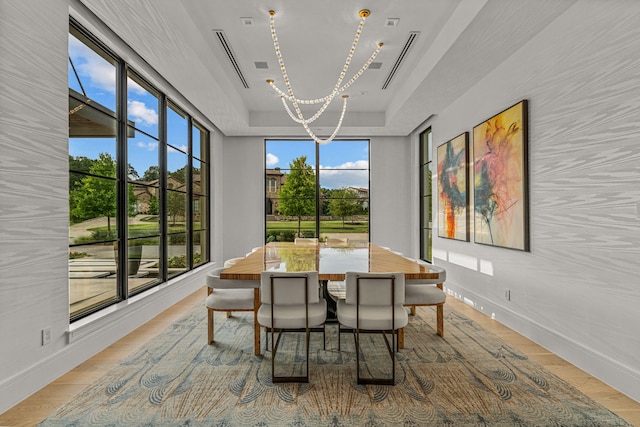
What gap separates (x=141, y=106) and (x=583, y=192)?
4.64 m

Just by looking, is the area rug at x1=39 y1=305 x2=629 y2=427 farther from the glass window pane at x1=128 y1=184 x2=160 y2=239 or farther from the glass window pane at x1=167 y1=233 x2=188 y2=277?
the glass window pane at x1=167 y1=233 x2=188 y2=277

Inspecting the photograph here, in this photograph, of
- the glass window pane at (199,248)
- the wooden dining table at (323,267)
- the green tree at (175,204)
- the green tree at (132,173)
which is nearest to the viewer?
the wooden dining table at (323,267)

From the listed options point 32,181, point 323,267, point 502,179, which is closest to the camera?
point 32,181

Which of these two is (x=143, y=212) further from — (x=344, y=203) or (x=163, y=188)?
(x=344, y=203)

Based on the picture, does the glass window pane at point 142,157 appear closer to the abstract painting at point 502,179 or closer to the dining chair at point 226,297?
the dining chair at point 226,297

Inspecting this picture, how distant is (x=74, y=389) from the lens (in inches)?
93.7

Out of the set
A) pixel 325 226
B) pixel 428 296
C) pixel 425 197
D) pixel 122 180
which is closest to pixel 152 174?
pixel 122 180

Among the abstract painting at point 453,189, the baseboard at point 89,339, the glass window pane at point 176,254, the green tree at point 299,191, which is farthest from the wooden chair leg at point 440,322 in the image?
the green tree at point 299,191

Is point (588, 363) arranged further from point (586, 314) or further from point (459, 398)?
point (459, 398)

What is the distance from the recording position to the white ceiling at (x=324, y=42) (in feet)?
9.78

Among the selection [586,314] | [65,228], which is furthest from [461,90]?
[65,228]

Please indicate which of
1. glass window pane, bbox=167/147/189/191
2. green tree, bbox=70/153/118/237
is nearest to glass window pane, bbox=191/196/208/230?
glass window pane, bbox=167/147/189/191

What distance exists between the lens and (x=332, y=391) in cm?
234

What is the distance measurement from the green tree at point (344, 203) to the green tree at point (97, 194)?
15.3 feet
